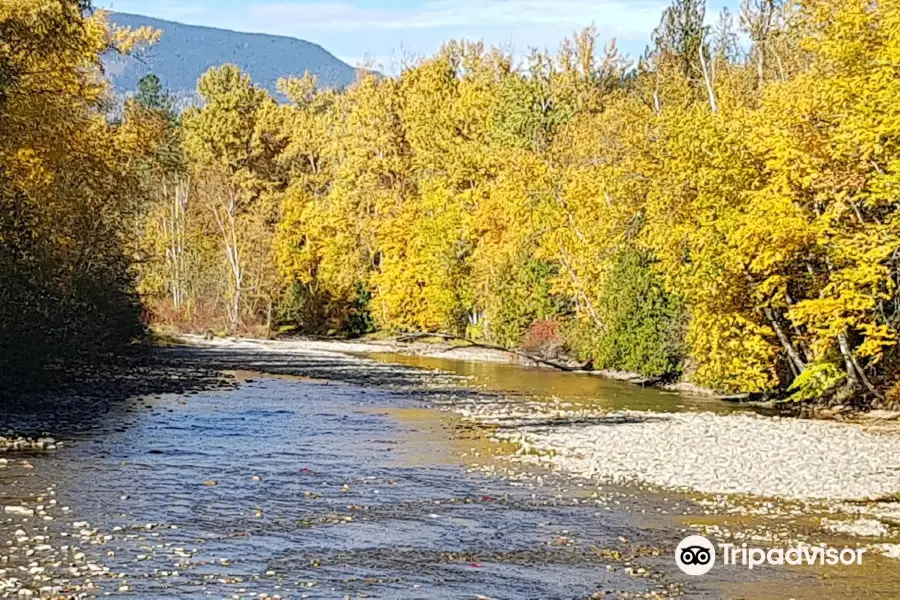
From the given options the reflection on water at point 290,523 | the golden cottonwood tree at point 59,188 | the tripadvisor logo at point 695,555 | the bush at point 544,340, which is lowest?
the reflection on water at point 290,523

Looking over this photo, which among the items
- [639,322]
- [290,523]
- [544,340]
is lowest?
[290,523]

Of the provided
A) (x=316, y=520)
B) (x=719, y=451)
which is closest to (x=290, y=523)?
(x=316, y=520)

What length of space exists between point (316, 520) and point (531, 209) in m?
36.1

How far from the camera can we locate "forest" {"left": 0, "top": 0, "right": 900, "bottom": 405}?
91.2ft

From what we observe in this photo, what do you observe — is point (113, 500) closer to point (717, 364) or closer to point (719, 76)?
point (717, 364)

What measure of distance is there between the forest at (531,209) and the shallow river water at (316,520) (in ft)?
25.8

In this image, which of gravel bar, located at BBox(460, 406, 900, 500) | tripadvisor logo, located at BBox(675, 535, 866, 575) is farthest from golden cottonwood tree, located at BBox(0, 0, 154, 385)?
tripadvisor logo, located at BBox(675, 535, 866, 575)

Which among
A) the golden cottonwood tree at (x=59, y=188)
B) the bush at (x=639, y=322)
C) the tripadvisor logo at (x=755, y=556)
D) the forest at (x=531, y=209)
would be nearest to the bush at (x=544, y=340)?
the forest at (x=531, y=209)

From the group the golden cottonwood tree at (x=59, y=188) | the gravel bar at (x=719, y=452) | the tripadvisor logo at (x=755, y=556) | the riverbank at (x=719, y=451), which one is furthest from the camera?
the golden cottonwood tree at (x=59, y=188)

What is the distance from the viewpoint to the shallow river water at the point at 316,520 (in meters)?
11.8

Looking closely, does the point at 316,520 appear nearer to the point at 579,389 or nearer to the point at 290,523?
the point at 290,523

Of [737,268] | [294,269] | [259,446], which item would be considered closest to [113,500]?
[259,446]

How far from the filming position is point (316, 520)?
15102 millimetres

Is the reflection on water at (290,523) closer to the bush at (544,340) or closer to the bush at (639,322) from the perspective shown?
the bush at (639,322)
